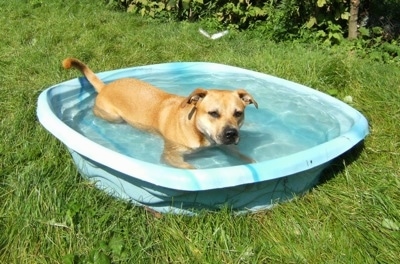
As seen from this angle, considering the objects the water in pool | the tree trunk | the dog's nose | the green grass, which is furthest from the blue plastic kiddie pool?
the tree trunk

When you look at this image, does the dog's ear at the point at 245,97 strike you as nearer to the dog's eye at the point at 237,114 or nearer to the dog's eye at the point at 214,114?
the dog's eye at the point at 237,114

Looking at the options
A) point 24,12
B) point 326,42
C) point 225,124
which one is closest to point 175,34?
point 326,42

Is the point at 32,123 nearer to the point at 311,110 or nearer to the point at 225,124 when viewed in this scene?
the point at 225,124

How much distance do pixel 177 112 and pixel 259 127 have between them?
115 cm

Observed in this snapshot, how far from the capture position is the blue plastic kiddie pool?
125 inches

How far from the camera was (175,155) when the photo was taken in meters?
4.18

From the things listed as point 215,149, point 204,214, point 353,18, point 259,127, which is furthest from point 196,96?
point 353,18

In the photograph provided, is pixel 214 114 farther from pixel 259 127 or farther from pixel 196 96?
pixel 259 127

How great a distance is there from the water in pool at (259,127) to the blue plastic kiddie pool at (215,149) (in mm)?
10

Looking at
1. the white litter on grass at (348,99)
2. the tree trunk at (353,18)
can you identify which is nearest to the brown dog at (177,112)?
the white litter on grass at (348,99)

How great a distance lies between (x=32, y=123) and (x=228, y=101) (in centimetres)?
201

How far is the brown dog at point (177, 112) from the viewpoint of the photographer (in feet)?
12.8

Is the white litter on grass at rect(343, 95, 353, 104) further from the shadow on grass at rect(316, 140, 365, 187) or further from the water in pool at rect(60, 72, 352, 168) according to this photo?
A: the shadow on grass at rect(316, 140, 365, 187)

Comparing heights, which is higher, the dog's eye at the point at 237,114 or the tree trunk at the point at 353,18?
the tree trunk at the point at 353,18
